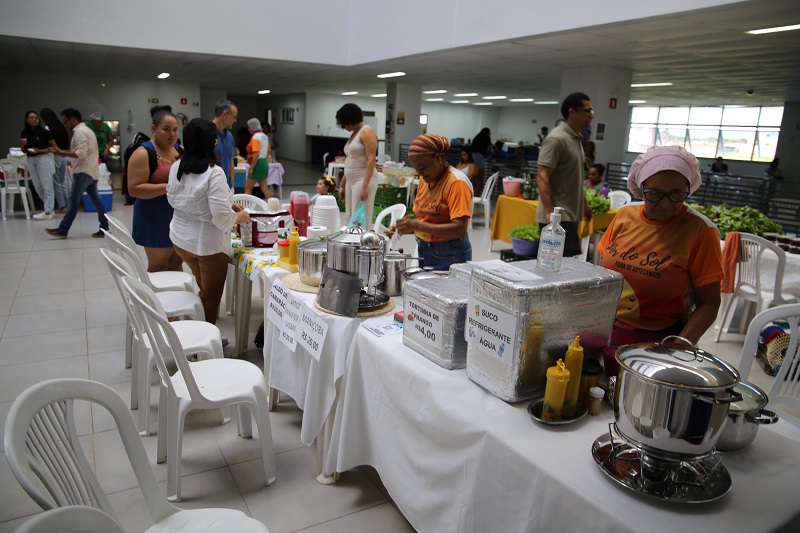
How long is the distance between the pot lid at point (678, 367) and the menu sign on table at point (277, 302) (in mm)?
1510

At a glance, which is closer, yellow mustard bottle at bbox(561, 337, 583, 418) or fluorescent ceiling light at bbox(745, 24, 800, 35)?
yellow mustard bottle at bbox(561, 337, 583, 418)

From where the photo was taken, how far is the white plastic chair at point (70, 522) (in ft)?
2.71

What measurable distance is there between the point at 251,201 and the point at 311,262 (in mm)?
2151

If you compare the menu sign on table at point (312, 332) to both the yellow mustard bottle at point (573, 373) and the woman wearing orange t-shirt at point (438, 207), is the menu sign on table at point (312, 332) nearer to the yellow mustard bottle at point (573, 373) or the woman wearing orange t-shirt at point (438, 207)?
the woman wearing orange t-shirt at point (438, 207)

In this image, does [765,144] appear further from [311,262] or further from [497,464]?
[497,464]

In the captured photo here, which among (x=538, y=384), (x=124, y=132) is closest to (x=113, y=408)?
(x=538, y=384)

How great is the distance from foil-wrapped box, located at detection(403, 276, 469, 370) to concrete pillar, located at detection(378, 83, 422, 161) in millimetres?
10943

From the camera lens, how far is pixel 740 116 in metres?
17.3

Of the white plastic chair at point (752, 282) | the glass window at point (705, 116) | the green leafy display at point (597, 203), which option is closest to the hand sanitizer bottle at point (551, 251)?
the white plastic chair at point (752, 282)

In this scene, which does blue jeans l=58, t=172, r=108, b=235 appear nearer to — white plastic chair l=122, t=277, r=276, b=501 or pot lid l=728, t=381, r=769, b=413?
white plastic chair l=122, t=277, r=276, b=501

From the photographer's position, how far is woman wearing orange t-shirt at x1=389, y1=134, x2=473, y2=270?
2654mm

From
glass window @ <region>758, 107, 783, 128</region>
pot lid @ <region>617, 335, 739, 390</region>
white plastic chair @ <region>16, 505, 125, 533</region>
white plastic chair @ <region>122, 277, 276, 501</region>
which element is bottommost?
white plastic chair @ <region>122, 277, 276, 501</region>

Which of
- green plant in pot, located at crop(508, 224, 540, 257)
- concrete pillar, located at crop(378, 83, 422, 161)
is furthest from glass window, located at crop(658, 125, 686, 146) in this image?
green plant in pot, located at crop(508, 224, 540, 257)

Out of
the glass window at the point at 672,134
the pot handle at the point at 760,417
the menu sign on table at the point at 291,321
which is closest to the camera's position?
the pot handle at the point at 760,417
